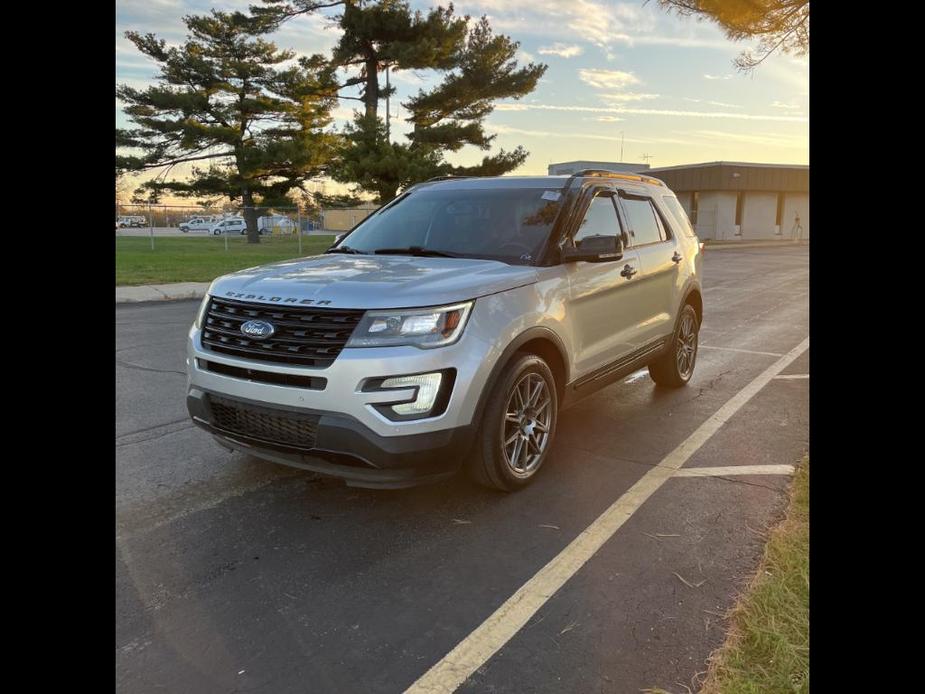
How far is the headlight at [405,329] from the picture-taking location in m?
3.46

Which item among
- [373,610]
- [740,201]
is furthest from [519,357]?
[740,201]

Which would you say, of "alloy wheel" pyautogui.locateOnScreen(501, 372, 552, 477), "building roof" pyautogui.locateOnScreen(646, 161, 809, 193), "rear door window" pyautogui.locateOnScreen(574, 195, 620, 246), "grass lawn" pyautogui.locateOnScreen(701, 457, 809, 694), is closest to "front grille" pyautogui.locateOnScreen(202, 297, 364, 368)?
"alloy wheel" pyautogui.locateOnScreen(501, 372, 552, 477)

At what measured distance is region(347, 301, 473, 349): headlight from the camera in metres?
3.46

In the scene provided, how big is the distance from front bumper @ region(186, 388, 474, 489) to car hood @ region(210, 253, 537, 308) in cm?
59

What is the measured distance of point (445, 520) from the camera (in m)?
3.84

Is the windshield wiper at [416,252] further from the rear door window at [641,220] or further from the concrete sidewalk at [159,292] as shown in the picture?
the concrete sidewalk at [159,292]

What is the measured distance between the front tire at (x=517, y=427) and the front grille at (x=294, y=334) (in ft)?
3.01

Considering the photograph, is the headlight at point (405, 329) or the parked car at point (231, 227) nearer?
the headlight at point (405, 329)

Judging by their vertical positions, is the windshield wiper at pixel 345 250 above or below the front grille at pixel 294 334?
above

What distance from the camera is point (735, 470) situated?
458 cm

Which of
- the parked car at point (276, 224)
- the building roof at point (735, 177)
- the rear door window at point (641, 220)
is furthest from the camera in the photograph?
the building roof at point (735, 177)

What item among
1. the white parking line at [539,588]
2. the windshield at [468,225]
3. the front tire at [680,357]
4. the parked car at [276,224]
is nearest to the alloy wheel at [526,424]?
the white parking line at [539,588]
